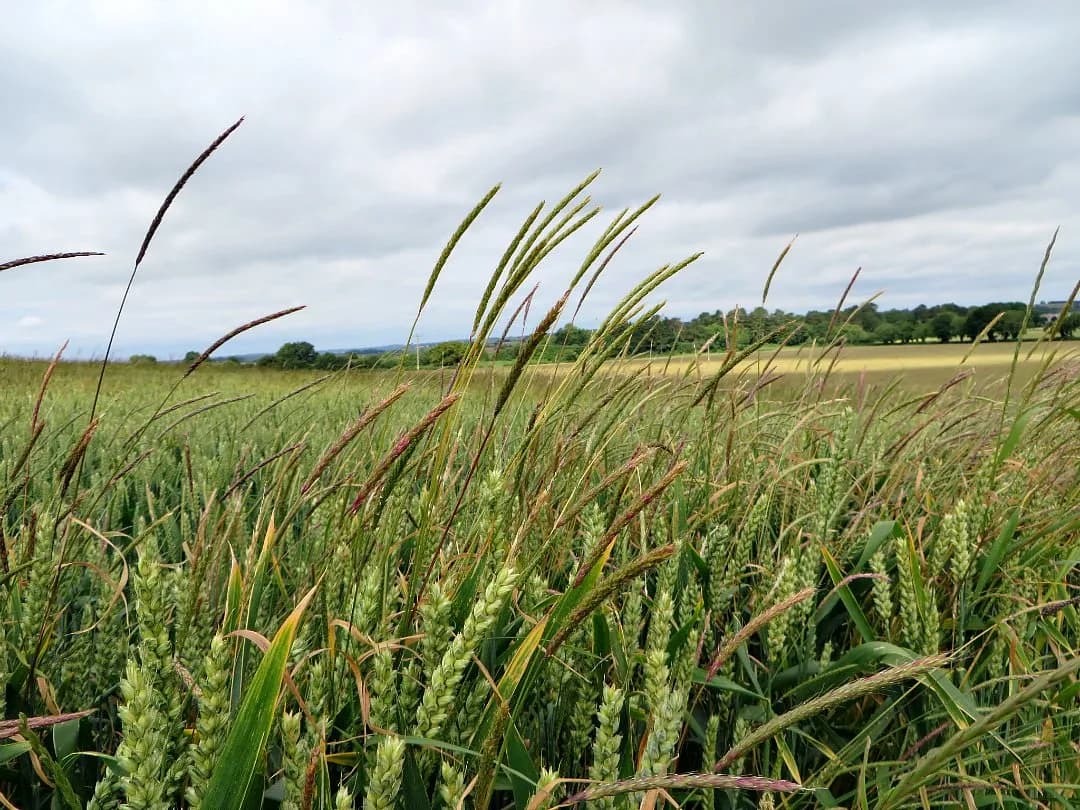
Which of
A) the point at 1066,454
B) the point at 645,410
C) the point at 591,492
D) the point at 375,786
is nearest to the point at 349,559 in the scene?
the point at 591,492

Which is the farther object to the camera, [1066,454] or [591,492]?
[1066,454]

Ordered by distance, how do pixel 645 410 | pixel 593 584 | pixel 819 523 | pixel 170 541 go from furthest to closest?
pixel 645 410, pixel 170 541, pixel 819 523, pixel 593 584

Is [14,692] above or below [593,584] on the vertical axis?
below

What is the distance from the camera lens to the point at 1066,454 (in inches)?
103

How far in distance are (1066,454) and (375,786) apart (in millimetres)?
3022

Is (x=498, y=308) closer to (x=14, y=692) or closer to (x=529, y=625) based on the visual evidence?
(x=529, y=625)

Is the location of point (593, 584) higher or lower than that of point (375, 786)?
higher

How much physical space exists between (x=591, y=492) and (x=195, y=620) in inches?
26.8

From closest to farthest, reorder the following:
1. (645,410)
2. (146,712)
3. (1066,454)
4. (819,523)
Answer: (146,712), (819,523), (1066,454), (645,410)

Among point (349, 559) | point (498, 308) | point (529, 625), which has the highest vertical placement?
point (498, 308)

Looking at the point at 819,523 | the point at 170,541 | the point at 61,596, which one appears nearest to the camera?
the point at 61,596

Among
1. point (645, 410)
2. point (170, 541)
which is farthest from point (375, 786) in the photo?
point (645, 410)

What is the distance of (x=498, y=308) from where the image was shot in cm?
106

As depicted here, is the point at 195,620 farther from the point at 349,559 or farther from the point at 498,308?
the point at 498,308
